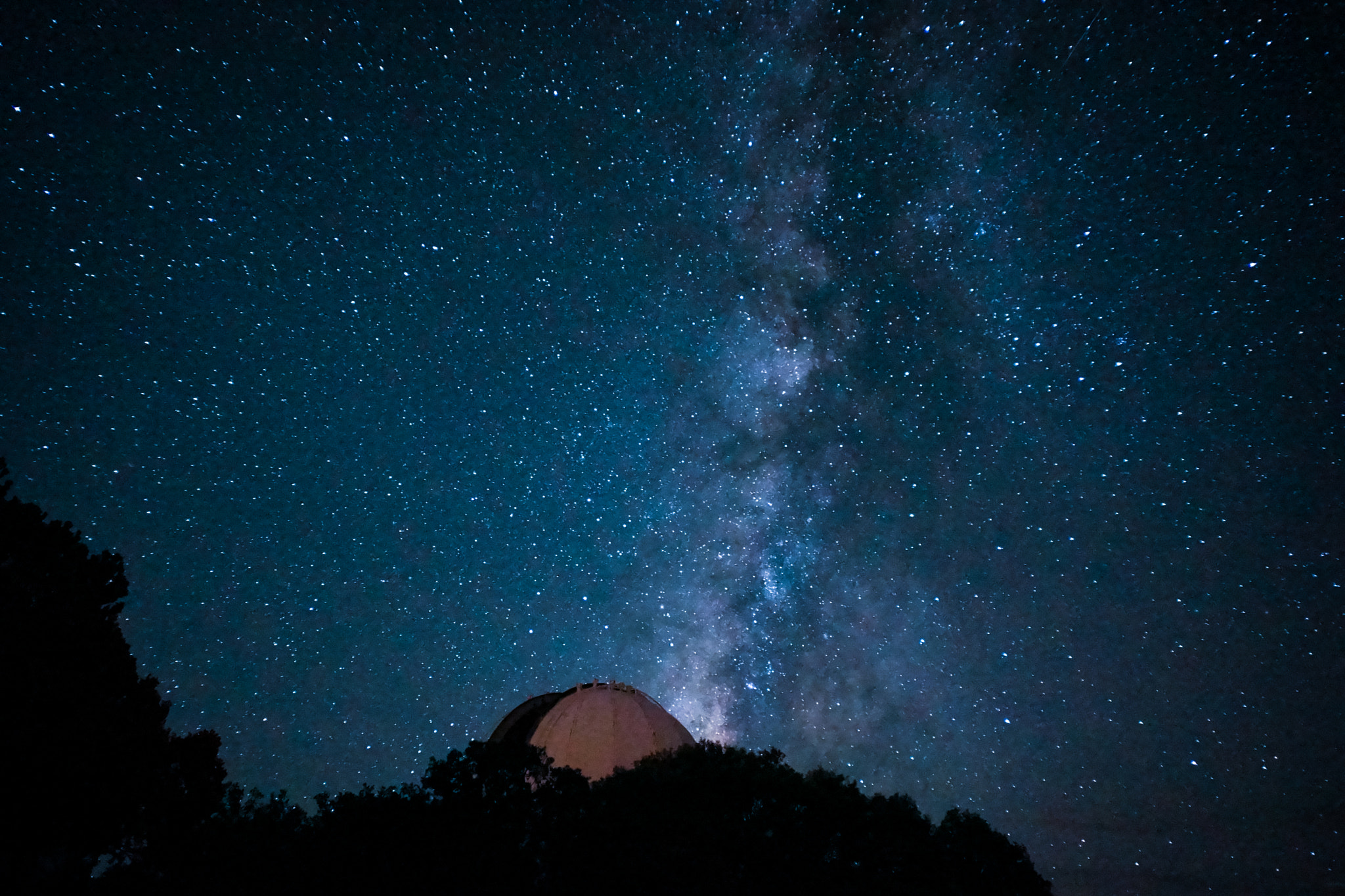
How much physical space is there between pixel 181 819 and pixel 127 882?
338 cm

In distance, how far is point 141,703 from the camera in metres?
10.1

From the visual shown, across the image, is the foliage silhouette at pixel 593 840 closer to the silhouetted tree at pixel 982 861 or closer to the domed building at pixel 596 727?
the silhouetted tree at pixel 982 861

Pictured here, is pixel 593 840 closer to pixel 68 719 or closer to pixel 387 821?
pixel 387 821

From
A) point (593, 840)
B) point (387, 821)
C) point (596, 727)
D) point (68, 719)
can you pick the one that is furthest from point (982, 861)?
point (68, 719)

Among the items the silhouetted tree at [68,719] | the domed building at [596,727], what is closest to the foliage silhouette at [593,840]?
the silhouetted tree at [68,719]

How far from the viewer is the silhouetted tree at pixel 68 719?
797 cm

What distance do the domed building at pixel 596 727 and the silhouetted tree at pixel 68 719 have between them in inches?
250

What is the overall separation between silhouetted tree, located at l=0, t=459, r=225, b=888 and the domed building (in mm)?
6351

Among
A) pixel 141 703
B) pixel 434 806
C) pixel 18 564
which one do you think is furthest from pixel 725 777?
pixel 18 564

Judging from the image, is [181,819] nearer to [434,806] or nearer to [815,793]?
[434,806]

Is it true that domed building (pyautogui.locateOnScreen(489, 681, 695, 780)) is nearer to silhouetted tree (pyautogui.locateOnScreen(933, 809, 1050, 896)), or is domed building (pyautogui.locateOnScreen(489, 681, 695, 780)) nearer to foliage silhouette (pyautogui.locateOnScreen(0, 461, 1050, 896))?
foliage silhouette (pyautogui.locateOnScreen(0, 461, 1050, 896))

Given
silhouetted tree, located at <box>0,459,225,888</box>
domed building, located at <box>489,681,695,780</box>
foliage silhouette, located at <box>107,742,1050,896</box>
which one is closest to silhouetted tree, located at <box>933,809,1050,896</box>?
foliage silhouette, located at <box>107,742,1050,896</box>

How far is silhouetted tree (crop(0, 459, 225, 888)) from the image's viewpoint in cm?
797

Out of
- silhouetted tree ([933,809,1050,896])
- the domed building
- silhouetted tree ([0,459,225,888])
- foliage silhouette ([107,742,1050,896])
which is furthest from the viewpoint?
the domed building
